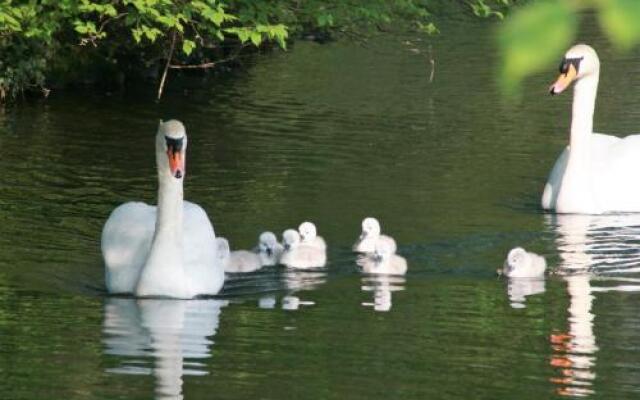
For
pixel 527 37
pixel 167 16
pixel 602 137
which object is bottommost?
pixel 527 37

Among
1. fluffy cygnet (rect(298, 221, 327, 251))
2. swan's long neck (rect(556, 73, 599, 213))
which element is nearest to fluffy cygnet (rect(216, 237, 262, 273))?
fluffy cygnet (rect(298, 221, 327, 251))

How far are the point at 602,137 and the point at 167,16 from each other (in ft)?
16.6

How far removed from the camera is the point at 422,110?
63.6ft

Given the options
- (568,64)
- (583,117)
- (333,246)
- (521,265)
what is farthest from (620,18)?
(568,64)

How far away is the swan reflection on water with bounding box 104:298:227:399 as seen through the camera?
7.29m

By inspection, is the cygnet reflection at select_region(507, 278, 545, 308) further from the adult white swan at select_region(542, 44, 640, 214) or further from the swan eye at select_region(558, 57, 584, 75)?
the swan eye at select_region(558, 57, 584, 75)

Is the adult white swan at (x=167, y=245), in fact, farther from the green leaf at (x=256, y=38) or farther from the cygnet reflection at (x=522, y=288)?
the green leaf at (x=256, y=38)

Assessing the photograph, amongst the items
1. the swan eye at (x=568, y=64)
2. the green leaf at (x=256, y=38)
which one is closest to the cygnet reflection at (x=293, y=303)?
the swan eye at (x=568, y=64)

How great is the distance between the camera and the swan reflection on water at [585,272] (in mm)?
7508

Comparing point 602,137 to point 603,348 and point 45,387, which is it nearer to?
point 603,348

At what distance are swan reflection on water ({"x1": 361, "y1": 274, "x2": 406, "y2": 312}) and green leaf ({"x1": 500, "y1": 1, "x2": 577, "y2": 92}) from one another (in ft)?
24.7

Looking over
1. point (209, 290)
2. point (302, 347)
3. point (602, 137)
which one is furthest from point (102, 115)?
point (302, 347)

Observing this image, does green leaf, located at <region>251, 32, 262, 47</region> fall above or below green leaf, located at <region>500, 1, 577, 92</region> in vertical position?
above

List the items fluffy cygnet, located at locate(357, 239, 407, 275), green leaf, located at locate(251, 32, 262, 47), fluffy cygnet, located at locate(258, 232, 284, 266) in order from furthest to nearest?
green leaf, located at locate(251, 32, 262, 47)
fluffy cygnet, located at locate(258, 232, 284, 266)
fluffy cygnet, located at locate(357, 239, 407, 275)
